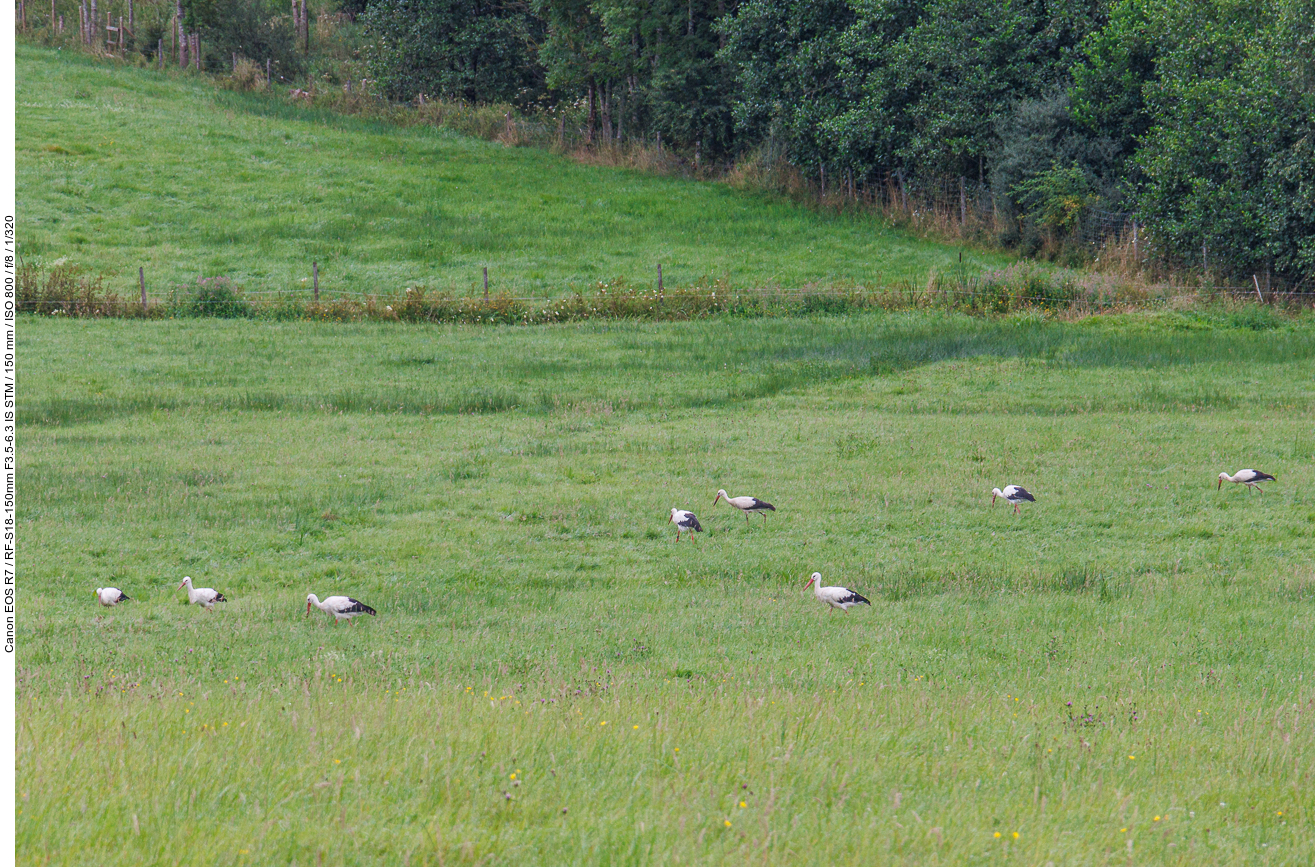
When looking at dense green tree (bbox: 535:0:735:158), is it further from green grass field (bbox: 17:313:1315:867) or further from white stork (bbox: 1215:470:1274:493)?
white stork (bbox: 1215:470:1274:493)

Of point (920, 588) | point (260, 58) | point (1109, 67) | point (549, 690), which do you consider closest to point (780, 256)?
point (1109, 67)

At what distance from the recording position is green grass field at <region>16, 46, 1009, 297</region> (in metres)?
42.8

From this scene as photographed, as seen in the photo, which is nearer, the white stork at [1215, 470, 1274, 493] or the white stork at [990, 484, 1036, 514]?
the white stork at [990, 484, 1036, 514]

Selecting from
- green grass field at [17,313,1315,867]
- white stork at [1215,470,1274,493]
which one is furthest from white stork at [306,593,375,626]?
white stork at [1215,470,1274,493]

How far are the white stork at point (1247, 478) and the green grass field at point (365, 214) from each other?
22.7 meters

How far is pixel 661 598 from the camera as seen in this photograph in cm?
1423

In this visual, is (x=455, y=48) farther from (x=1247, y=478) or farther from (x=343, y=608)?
(x=343, y=608)

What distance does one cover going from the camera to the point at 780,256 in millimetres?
47281

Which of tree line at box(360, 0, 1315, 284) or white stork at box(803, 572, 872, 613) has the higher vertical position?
tree line at box(360, 0, 1315, 284)

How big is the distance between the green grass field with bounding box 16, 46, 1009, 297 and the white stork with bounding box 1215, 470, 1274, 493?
22.7 meters

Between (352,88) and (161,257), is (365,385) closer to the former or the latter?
(161,257)

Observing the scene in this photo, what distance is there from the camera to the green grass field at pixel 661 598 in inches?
234

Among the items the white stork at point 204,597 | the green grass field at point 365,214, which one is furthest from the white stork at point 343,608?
the green grass field at point 365,214

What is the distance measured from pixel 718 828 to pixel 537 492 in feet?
45.8
